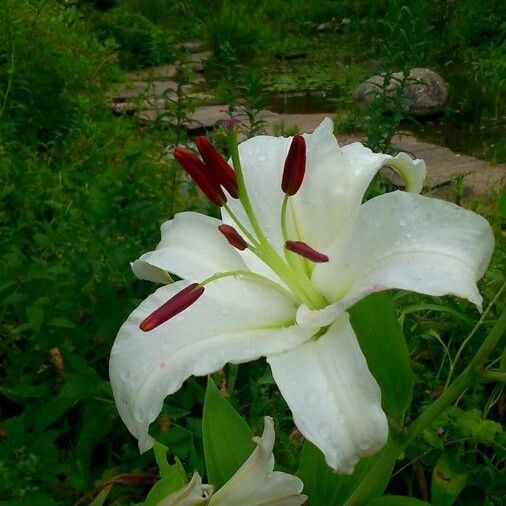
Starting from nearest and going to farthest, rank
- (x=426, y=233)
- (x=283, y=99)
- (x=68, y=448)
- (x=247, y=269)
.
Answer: (x=426, y=233) < (x=247, y=269) < (x=68, y=448) < (x=283, y=99)

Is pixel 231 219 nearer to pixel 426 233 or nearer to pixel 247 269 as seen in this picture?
pixel 247 269

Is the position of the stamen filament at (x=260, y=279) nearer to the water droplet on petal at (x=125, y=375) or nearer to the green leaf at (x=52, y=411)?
the water droplet on petal at (x=125, y=375)

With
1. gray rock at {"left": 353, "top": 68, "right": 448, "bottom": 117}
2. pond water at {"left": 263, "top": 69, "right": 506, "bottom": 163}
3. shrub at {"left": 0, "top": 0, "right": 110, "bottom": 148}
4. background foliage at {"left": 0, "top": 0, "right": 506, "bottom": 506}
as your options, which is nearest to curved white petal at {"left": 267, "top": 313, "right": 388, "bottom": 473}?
background foliage at {"left": 0, "top": 0, "right": 506, "bottom": 506}

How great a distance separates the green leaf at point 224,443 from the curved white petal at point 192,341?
0.12m

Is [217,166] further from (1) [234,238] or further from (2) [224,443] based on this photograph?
(2) [224,443]

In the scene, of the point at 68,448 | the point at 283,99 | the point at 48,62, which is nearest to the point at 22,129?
the point at 48,62

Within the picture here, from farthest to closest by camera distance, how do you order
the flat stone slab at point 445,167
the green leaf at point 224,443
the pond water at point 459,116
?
the pond water at point 459,116 < the flat stone slab at point 445,167 < the green leaf at point 224,443

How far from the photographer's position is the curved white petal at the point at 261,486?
583mm

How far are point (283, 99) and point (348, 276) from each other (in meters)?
5.59

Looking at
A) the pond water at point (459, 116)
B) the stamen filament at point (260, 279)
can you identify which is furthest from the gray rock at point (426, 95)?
the stamen filament at point (260, 279)

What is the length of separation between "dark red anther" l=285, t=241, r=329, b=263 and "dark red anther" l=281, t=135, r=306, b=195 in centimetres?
5

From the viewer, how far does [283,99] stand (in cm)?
612

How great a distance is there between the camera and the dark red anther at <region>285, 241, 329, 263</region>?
64 centimetres

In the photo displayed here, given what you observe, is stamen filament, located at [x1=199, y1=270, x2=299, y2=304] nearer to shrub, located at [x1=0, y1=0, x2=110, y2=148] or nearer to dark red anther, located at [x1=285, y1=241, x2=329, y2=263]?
dark red anther, located at [x1=285, y1=241, x2=329, y2=263]
